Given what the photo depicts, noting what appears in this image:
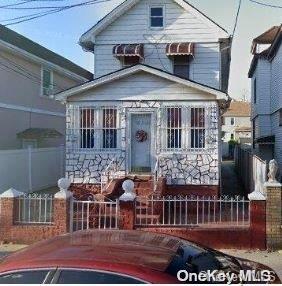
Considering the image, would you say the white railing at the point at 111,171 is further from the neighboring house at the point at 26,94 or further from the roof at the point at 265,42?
the roof at the point at 265,42

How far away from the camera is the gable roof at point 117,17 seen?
15922 millimetres

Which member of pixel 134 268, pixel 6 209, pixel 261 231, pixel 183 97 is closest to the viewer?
pixel 134 268

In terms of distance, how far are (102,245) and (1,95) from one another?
14807mm

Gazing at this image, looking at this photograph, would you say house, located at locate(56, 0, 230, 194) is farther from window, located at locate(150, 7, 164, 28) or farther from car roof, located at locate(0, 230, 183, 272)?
car roof, located at locate(0, 230, 183, 272)

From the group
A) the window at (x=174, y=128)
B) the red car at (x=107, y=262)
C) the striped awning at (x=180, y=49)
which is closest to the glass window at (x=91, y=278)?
the red car at (x=107, y=262)

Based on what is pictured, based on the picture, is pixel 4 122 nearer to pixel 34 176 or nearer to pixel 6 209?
pixel 34 176

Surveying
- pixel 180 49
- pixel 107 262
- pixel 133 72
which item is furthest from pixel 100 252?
pixel 180 49

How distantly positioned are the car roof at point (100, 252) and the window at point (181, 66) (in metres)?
12.8

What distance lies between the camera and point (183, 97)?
1320 centimetres

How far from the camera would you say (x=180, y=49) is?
15992mm

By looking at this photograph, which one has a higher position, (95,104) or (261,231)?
(95,104)

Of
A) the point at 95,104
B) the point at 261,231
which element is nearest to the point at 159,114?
the point at 95,104

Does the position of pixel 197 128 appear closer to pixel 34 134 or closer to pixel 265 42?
pixel 34 134

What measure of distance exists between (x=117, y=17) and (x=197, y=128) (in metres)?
6.01
